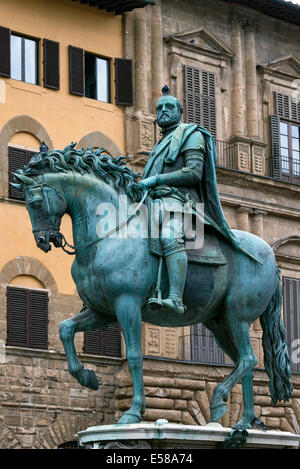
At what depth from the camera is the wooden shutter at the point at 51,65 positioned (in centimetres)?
2605

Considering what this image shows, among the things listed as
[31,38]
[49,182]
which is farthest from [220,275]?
[31,38]

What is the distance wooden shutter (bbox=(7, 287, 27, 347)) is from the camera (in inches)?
964

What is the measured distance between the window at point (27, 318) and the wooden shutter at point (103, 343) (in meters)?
1.02

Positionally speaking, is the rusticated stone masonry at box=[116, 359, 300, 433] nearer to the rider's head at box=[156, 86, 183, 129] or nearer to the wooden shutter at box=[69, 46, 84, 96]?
the wooden shutter at box=[69, 46, 84, 96]

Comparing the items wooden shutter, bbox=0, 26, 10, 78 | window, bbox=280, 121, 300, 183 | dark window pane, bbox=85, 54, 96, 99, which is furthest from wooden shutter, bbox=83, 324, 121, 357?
window, bbox=280, 121, 300, 183

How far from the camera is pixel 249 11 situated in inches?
1189

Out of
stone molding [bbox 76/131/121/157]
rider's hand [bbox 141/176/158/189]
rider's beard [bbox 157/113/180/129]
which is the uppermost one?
stone molding [bbox 76/131/121/157]

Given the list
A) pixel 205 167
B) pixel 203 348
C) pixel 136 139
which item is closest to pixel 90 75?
pixel 136 139

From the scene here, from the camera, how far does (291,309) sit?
28797 millimetres

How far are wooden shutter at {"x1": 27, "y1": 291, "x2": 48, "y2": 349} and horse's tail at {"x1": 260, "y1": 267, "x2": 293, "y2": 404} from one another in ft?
42.6

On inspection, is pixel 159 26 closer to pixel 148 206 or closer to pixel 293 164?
pixel 293 164

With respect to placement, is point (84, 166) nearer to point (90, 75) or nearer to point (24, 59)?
point (24, 59)

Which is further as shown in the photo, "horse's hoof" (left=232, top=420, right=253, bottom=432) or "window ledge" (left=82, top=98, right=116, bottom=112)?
"window ledge" (left=82, top=98, right=116, bottom=112)

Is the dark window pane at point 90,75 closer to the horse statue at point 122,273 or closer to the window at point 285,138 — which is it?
the window at point 285,138
